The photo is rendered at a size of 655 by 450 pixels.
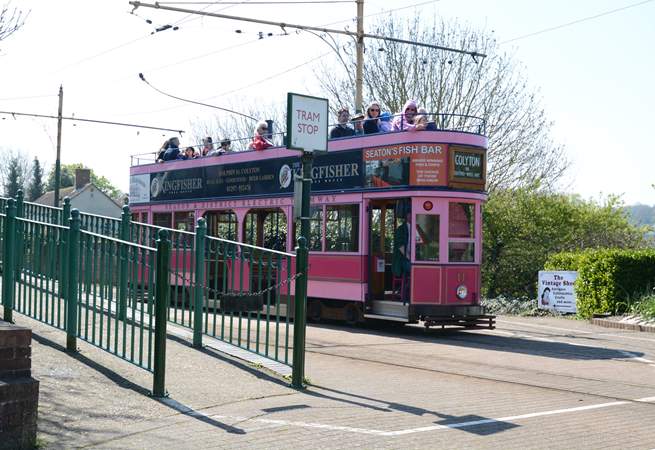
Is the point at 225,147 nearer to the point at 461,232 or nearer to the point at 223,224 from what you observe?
the point at 223,224

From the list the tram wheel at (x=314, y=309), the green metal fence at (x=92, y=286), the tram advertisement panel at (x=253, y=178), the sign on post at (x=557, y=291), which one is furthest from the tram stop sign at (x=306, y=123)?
the sign on post at (x=557, y=291)

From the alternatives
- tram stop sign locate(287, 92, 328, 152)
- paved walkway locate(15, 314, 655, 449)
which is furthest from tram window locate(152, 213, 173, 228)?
tram stop sign locate(287, 92, 328, 152)

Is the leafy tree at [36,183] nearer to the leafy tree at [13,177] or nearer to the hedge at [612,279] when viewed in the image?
the leafy tree at [13,177]

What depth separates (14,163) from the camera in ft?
341

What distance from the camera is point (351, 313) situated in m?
17.3

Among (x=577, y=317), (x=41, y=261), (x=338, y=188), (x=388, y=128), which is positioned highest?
(x=388, y=128)

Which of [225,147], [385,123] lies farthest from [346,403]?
[225,147]

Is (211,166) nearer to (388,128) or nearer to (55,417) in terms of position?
(388,128)

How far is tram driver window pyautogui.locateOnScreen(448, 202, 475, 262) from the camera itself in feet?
52.7

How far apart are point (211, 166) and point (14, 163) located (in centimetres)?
8941

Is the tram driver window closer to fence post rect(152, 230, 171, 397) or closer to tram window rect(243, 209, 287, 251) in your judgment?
tram window rect(243, 209, 287, 251)

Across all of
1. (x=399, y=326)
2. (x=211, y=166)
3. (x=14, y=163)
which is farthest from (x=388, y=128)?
(x=14, y=163)

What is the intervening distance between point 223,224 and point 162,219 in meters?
3.09

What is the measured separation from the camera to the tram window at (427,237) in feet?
52.4
